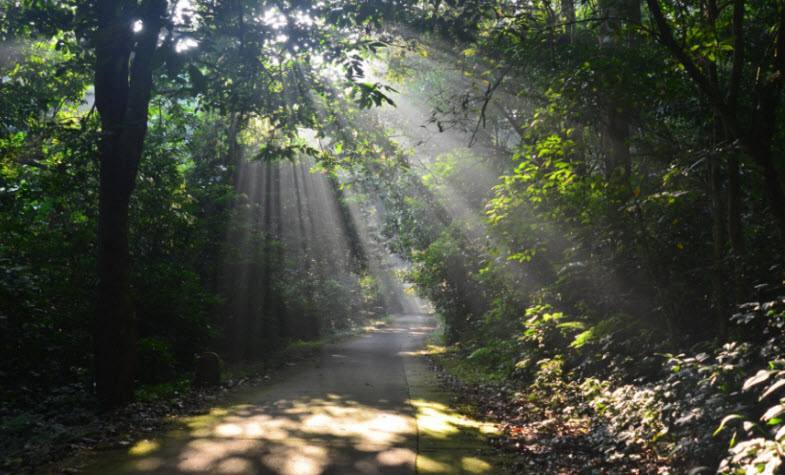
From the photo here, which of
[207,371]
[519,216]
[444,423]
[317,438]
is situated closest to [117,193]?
[207,371]

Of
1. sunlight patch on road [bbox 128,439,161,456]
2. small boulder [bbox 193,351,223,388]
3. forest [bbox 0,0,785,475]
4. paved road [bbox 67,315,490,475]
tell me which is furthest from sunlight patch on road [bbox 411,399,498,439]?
small boulder [bbox 193,351,223,388]

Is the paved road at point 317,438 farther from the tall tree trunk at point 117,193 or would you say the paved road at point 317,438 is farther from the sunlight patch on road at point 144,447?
the tall tree trunk at point 117,193

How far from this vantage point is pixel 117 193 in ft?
28.5

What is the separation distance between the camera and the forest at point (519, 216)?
5.57 meters

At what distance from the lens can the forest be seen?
5.57m

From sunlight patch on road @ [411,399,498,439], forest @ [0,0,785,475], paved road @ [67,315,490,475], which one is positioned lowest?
sunlight patch on road @ [411,399,498,439]

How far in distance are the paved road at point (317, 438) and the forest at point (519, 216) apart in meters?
0.35

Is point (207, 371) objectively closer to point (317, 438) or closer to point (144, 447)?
point (144, 447)

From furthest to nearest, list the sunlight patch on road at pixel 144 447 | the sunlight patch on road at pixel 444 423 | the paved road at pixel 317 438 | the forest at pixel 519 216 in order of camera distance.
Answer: the sunlight patch on road at pixel 444 423, the sunlight patch on road at pixel 144 447, the paved road at pixel 317 438, the forest at pixel 519 216

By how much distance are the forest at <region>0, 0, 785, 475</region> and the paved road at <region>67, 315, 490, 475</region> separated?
35 centimetres

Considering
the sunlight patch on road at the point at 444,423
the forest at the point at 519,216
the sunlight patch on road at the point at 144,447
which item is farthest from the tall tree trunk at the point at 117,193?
the sunlight patch on road at the point at 444,423

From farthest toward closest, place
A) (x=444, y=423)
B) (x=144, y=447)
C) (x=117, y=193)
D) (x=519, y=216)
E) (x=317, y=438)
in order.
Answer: (x=519, y=216) → (x=117, y=193) → (x=444, y=423) → (x=317, y=438) → (x=144, y=447)

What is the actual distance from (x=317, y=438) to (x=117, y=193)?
15.6 ft

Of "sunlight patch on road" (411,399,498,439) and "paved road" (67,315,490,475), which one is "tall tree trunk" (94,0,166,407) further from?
"sunlight patch on road" (411,399,498,439)
